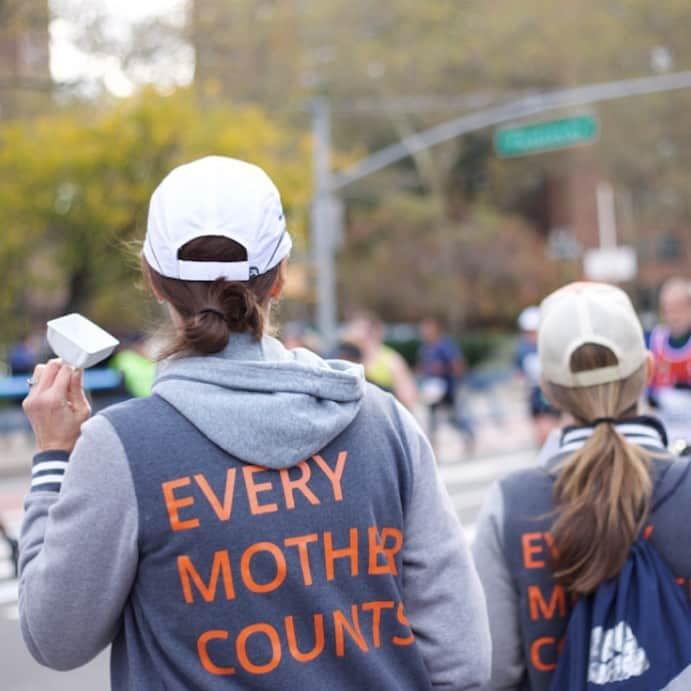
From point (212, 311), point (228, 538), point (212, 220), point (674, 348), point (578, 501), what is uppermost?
point (212, 220)

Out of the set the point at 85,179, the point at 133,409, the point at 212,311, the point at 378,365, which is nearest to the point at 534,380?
the point at 378,365

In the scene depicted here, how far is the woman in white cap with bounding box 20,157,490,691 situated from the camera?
1643mm

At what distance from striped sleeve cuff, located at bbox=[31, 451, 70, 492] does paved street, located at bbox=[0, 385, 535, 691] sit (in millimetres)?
1795

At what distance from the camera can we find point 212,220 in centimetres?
176

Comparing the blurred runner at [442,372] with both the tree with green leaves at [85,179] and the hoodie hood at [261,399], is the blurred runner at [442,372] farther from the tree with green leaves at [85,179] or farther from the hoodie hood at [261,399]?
the hoodie hood at [261,399]

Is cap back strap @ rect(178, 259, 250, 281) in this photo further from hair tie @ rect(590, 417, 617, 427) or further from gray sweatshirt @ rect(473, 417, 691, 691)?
hair tie @ rect(590, 417, 617, 427)

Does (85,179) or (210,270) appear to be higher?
(85,179)

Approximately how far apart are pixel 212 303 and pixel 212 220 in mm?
129

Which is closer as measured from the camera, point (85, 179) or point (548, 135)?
point (548, 135)

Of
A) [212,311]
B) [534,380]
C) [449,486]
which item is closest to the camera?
[212,311]

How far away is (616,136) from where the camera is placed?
125 ft

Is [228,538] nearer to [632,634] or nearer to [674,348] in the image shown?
[632,634]

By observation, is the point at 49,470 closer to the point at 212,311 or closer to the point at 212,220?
the point at 212,311

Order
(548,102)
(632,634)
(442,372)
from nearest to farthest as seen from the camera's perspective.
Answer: (632,634)
(442,372)
(548,102)
